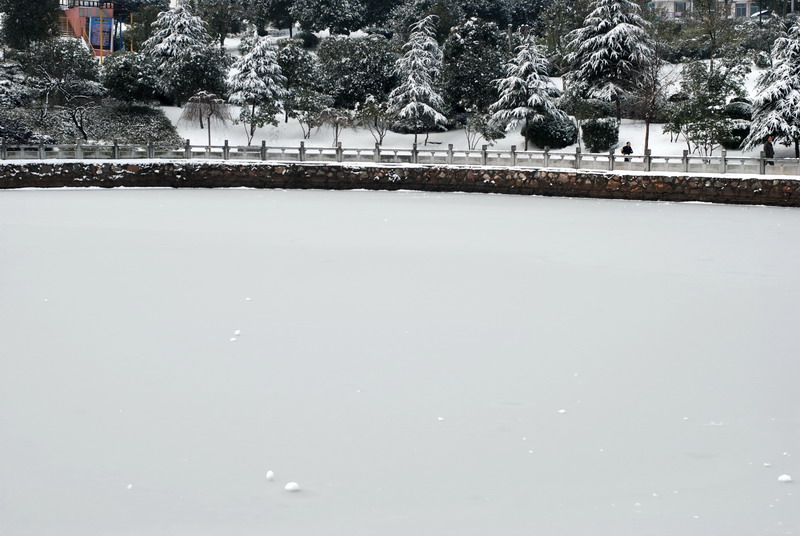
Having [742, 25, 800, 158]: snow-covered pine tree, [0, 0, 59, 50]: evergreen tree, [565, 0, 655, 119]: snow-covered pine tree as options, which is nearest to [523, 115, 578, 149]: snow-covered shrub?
[565, 0, 655, 119]: snow-covered pine tree

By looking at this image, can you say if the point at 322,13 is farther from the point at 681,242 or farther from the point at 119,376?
the point at 119,376

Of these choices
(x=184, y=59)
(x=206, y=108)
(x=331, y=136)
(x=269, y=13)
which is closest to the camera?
(x=206, y=108)

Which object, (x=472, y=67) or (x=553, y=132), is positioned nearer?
(x=553, y=132)

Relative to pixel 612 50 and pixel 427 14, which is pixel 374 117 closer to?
pixel 612 50

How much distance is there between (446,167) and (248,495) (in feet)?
91.5

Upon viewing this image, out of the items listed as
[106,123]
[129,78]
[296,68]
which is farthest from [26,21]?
[296,68]

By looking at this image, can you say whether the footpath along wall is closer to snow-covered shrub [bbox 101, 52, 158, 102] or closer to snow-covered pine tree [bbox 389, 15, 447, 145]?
snow-covered pine tree [bbox 389, 15, 447, 145]

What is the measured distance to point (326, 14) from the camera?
2544 inches

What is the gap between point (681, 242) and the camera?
77.4 ft

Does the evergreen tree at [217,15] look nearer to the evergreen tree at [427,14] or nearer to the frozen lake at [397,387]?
the evergreen tree at [427,14]

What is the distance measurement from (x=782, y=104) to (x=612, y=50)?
911 centimetres

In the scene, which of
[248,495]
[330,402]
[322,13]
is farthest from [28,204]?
[322,13]

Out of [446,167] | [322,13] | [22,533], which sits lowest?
[22,533]

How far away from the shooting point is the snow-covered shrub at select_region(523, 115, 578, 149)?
43688 millimetres
